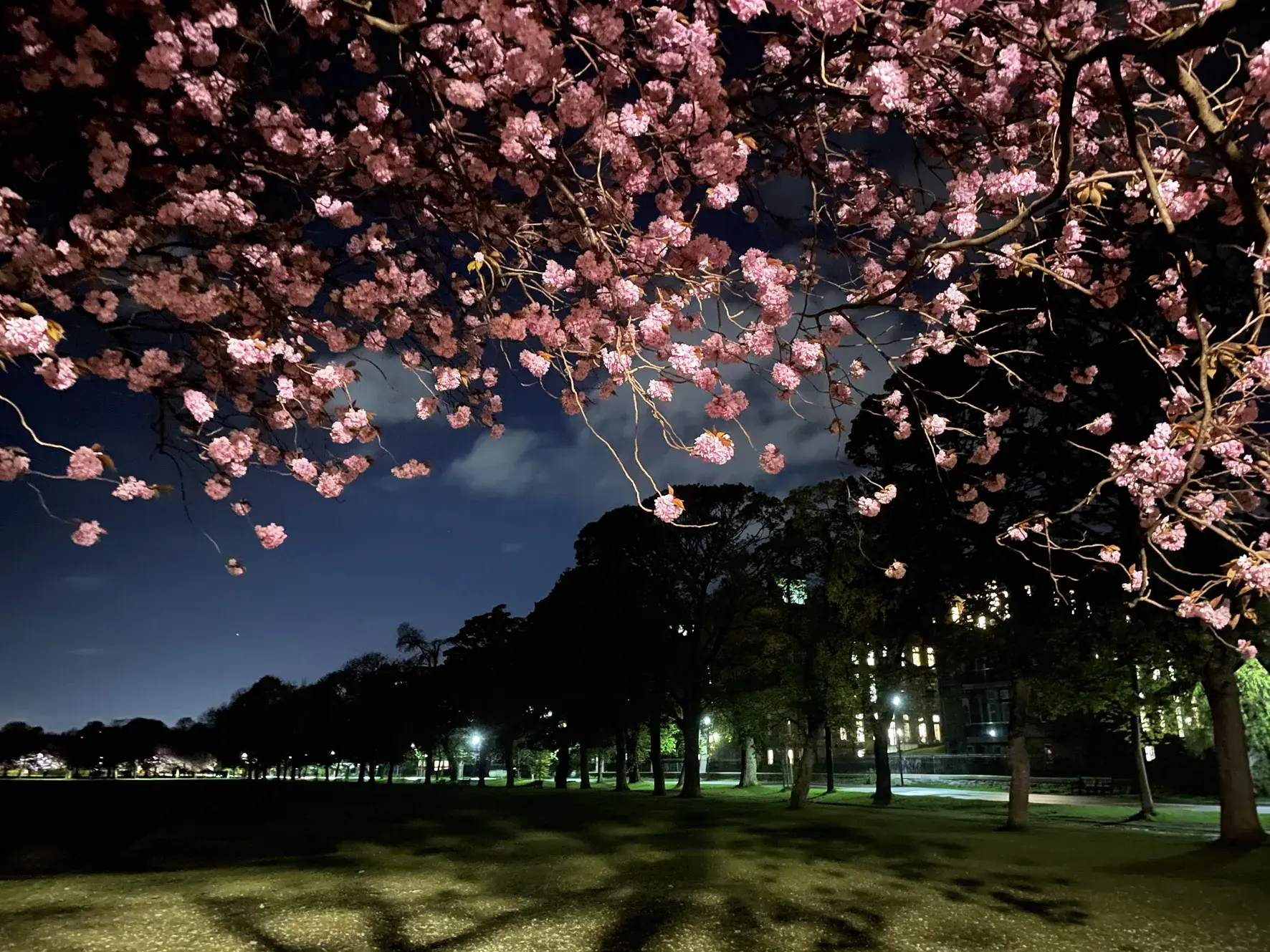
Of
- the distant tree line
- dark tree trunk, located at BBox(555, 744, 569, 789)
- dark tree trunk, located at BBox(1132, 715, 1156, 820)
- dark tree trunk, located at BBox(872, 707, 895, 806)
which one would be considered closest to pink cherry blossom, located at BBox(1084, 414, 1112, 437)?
the distant tree line

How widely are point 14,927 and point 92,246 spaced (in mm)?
9927

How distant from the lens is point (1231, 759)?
18.9 meters

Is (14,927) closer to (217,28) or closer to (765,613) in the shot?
(217,28)

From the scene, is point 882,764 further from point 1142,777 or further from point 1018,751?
point 1018,751

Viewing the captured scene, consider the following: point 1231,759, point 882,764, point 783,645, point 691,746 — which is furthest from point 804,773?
point 1231,759

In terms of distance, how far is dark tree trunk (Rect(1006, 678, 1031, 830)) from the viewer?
23.5 m

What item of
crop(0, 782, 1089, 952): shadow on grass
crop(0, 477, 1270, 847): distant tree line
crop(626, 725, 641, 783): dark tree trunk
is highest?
crop(0, 477, 1270, 847): distant tree line

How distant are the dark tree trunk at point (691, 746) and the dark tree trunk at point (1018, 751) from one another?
60.9 ft

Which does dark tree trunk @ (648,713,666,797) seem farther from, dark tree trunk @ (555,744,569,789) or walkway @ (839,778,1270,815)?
dark tree trunk @ (555,744,569,789)

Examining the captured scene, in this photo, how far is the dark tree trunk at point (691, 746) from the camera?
40.8 metres

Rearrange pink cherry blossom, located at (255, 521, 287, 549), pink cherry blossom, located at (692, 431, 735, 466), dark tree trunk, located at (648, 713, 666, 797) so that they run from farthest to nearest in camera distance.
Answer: dark tree trunk, located at (648, 713, 666, 797)
pink cherry blossom, located at (255, 521, 287, 549)
pink cherry blossom, located at (692, 431, 735, 466)

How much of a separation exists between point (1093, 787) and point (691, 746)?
74.4 feet

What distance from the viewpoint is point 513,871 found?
15.7 m

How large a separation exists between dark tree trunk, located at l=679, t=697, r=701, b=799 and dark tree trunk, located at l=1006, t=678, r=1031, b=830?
18554 millimetres
